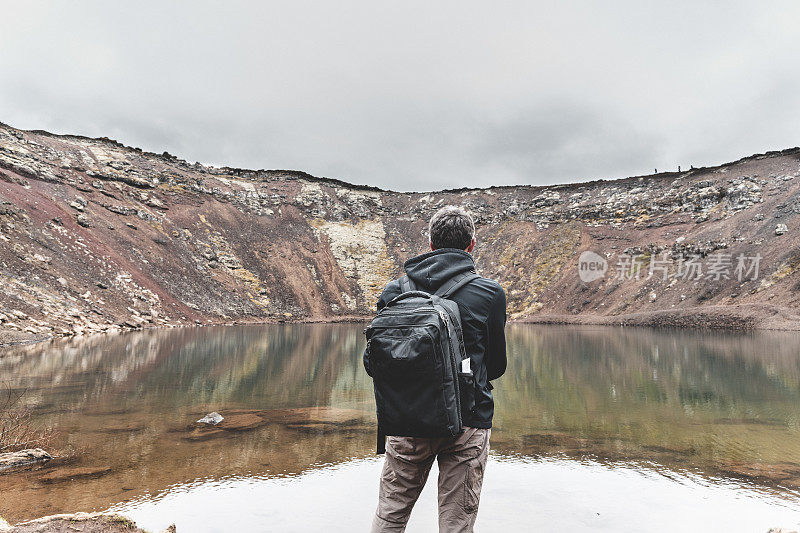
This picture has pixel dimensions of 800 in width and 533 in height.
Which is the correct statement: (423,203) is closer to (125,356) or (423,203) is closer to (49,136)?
(49,136)

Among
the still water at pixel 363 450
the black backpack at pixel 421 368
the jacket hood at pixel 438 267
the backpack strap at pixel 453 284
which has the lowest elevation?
the still water at pixel 363 450

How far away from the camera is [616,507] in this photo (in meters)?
5.34

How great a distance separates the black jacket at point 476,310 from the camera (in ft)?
9.26

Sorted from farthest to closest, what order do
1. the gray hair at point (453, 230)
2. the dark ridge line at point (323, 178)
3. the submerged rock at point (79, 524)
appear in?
the dark ridge line at point (323, 178)
the submerged rock at point (79, 524)
the gray hair at point (453, 230)

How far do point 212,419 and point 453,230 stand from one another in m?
8.14

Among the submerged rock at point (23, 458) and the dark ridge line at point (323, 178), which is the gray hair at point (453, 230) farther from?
the dark ridge line at point (323, 178)

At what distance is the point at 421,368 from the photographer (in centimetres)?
252

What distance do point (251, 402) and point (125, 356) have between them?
36.8 ft

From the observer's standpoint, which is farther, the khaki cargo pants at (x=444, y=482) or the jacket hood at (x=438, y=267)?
the jacket hood at (x=438, y=267)

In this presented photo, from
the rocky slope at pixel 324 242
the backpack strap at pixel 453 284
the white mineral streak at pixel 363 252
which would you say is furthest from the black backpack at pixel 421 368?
the white mineral streak at pixel 363 252

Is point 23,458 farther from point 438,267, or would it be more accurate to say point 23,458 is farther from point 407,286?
point 438,267

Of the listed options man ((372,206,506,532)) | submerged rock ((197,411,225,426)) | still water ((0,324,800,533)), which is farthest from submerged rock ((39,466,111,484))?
man ((372,206,506,532))

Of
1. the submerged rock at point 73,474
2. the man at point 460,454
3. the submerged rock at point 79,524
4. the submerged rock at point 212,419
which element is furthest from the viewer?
the submerged rock at point 212,419

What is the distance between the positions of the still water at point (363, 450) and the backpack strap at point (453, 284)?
314 centimetres
